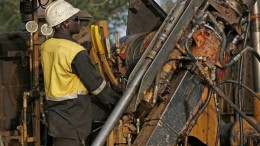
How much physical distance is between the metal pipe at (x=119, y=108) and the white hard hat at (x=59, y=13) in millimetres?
734

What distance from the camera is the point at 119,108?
4191 millimetres

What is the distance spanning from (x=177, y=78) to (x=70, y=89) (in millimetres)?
851

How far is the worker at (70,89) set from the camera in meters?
4.32

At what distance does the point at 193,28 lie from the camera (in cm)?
455

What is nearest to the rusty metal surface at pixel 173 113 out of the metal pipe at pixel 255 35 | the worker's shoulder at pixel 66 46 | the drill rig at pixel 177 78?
the drill rig at pixel 177 78

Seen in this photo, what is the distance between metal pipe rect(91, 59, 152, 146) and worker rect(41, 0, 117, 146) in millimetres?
223

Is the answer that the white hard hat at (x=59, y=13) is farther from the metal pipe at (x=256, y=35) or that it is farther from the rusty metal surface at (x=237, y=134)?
the metal pipe at (x=256, y=35)

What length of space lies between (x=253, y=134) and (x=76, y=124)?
61.4 inches

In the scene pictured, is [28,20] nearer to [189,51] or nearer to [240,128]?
[189,51]

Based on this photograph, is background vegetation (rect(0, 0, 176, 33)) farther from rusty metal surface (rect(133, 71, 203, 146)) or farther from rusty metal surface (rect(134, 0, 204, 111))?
rusty metal surface (rect(133, 71, 203, 146))

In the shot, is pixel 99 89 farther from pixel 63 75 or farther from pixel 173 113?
pixel 173 113

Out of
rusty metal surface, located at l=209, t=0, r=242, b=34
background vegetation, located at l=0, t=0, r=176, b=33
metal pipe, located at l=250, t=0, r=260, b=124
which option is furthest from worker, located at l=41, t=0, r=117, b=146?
background vegetation, located at l=0, t=0, r=176, b=33

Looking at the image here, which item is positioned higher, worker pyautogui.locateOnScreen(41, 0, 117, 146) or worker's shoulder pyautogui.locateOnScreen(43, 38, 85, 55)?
worker's shoulder pyautogui.locateOnScreen(43, 38, 85, 55)

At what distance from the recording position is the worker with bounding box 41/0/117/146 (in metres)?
4.32
